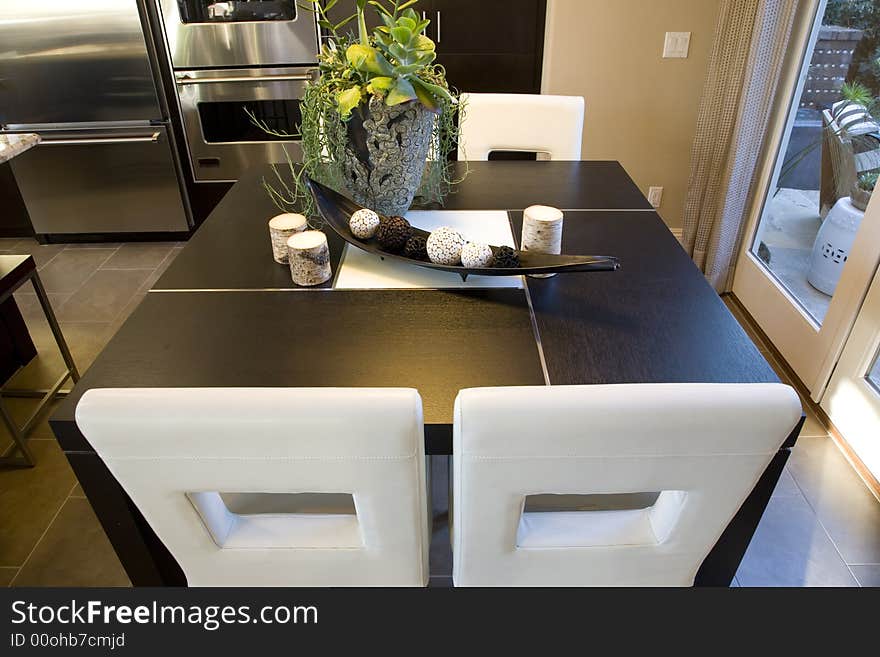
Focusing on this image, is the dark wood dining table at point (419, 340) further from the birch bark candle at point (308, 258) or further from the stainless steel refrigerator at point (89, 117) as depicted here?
the stainless steel refrigerator at point (89, 117)

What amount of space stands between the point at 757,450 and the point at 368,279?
0.93 metres

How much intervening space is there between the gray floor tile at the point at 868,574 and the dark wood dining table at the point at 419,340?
71cm

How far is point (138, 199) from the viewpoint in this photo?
332 cm

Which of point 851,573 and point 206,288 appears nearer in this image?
point 206,288

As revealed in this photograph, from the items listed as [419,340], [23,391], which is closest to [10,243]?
[23,391]

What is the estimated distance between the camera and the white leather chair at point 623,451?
30.2 inches

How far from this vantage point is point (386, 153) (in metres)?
1.54

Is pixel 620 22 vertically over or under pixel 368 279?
over

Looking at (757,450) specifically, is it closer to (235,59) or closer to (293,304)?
(293,304)

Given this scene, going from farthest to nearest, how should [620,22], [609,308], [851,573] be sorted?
[620,22] < [851,573] < [609,308]

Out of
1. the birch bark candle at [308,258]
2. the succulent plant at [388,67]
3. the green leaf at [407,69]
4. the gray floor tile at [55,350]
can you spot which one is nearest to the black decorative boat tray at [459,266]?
the birch bark candle at [308,258]

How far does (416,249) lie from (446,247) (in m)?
0.10

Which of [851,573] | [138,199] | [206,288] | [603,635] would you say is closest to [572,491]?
[603,635]

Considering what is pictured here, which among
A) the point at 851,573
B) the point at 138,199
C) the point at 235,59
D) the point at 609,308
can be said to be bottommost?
the point at 851,573
